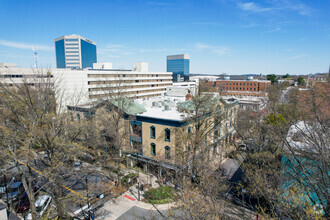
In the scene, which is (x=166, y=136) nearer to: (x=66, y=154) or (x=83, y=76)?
(x=66, y=154)

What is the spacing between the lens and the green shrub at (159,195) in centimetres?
1994

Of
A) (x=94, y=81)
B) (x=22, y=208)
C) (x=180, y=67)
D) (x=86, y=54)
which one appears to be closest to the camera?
(x=22, y=208)

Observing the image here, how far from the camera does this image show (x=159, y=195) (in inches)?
797

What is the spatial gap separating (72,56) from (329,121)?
145m

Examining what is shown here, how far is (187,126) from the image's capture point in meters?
23.3

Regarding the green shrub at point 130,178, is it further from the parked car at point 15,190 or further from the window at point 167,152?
the parked car at point 15,190

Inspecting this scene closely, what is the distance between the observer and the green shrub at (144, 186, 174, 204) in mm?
19938

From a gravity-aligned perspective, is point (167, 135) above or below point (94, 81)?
below

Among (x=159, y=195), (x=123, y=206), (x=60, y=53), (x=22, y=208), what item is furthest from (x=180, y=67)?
(x=22, y=208)

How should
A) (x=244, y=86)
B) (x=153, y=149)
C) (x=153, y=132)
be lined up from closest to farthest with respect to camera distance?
(x=153, y=132)
(x=153, y=149)
(x=244, y=86)

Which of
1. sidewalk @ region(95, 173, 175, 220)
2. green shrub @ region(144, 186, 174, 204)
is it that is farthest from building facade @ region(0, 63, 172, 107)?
green shrub @ region(144, 186, 174, 204)

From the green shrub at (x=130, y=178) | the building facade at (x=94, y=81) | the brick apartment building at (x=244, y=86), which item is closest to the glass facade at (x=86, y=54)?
the building facade at (x=94, y=81)

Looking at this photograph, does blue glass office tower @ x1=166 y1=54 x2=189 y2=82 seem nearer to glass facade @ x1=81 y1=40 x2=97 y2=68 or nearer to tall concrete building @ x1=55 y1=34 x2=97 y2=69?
glass facade @ x1=81 y1=40 x2=97 y2=68

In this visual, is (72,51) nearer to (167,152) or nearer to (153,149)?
(153,149)
